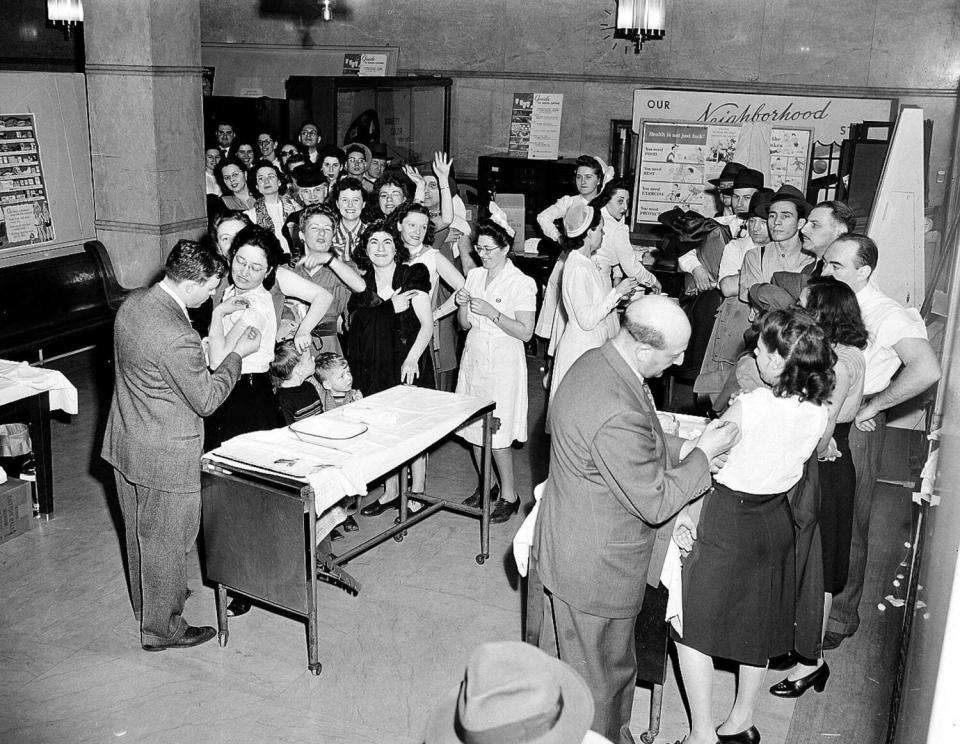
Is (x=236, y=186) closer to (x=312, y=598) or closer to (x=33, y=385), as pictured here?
(x=33, y=385)

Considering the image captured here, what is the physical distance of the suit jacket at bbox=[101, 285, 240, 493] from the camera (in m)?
3.77

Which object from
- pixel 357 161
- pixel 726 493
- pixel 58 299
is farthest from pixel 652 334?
pixel 357 161

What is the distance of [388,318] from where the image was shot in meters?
5.37

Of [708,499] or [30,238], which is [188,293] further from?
[30,238]

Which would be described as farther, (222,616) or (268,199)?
(268,199)

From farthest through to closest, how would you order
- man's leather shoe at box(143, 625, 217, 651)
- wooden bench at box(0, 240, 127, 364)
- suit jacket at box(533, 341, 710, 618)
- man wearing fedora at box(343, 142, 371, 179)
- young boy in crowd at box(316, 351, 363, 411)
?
man wearing fedora at box(343, 142, 371, 179) < wooden bench at box(0, 240, 127, 364) < young boy in crowd at box(316, 351, 363, 411) < man's leather shoe at box(143, 625, 217, 651) < suit jacket at box(533, 341, 710, 618)

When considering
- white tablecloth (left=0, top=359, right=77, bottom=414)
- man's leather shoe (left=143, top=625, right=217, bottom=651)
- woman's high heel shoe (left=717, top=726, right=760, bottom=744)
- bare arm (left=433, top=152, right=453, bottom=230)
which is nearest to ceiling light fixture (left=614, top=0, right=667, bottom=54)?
bare arm (left=433, top=152, right=453, bottom=230)

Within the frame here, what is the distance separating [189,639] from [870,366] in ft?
10.2

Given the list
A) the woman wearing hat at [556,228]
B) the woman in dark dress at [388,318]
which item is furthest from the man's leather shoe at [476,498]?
the woman wearing hat at [556,228]

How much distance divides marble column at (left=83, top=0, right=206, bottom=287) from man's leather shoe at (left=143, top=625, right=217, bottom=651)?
374 cm

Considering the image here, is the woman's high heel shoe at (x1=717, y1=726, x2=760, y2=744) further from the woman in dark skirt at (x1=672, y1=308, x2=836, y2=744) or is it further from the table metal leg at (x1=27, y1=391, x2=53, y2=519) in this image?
the table metal leg at (x1=27, y1=391, x2=53, y2=519)

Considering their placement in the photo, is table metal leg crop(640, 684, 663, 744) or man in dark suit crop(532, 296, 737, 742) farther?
table metal leg crop(640, 684, 663, 744)

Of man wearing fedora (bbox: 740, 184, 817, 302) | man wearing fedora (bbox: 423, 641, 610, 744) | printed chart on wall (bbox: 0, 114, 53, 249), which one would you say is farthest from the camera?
printed chart on wall (bbox: 0, 114, 53, 249)

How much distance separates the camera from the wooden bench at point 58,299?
727cm
